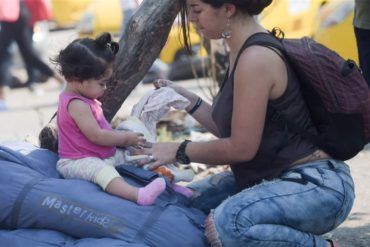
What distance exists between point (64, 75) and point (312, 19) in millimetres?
6866

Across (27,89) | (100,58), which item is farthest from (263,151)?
(27,89)

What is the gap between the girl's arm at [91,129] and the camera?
335 centimetres

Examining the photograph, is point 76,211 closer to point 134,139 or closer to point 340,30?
point 134,139

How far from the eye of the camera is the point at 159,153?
3363mm

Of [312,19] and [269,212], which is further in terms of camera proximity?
[312,19]

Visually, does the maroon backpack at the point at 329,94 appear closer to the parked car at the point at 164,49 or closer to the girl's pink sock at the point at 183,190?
the girl's pink sock at the point at 183,190

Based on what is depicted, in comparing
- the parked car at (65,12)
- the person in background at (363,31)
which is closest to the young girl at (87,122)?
the person in background at (363,31)

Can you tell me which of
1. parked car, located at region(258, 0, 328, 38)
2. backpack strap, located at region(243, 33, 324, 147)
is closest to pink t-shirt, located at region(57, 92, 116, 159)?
backpack strap, located at region(243, 33, 324, 147)

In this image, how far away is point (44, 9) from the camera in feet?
34.4

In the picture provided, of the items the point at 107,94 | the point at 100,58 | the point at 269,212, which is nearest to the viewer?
the point at 269,212

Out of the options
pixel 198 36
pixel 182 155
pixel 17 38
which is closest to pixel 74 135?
pixel 182 155

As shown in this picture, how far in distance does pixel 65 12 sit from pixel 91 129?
1296 centimetres

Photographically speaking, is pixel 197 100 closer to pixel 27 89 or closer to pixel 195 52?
pixel 195 52

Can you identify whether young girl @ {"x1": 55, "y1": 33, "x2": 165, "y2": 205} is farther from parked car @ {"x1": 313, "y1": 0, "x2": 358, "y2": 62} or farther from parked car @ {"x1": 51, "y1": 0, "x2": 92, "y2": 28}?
parked car @ {"x1": 51, "y1": 0, "x2": 92, "y2": 28}
